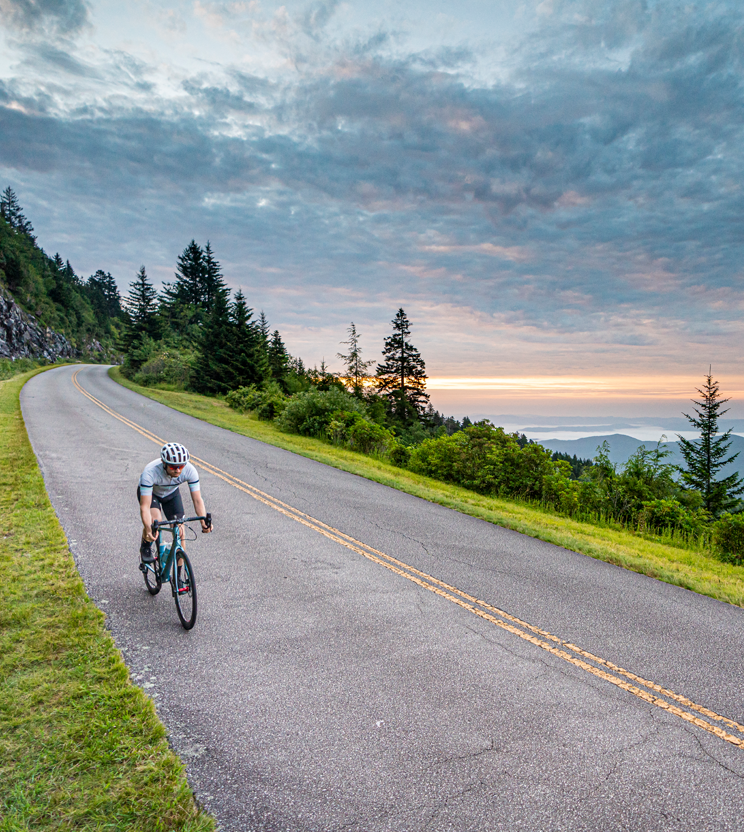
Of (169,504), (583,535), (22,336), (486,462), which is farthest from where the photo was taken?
(22,336)

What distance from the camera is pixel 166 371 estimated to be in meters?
44.2

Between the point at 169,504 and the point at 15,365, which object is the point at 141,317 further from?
the point at 169,504

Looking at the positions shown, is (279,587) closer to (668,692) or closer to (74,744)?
(74,744)

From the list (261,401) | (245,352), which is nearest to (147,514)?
(261,401)

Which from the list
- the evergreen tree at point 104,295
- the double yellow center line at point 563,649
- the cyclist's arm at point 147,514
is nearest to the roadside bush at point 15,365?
the cyclist's arm at point 147,514

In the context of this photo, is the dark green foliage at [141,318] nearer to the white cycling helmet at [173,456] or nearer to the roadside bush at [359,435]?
the roadside bush at [359,435]

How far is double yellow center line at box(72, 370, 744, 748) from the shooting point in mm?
4168

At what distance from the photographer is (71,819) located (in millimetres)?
3031

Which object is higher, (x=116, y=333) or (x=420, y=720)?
(x=116, y=333)

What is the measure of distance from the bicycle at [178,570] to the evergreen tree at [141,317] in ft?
178

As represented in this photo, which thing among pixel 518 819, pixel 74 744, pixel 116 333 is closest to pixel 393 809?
pixel 518 819

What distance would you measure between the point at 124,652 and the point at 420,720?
3.08m

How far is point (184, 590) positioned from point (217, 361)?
122 feet

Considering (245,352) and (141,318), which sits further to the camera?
(141,318)
